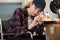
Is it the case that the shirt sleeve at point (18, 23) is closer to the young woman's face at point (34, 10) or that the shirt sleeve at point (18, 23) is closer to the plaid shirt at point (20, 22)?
the plaid shirt at point (20, 22)

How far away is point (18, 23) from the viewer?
1.23 m

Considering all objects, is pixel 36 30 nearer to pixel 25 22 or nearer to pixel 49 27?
pixel 25 22

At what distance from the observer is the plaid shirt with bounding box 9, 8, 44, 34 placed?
46.7 inches

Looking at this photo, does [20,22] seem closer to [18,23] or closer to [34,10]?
[18,23]

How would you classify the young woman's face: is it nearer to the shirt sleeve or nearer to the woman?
the woman

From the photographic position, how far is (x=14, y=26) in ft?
4.00

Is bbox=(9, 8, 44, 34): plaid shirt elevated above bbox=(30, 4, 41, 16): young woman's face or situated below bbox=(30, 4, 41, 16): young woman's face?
below

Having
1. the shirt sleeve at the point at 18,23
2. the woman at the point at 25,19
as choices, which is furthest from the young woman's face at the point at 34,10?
the shirt sleeve at the point at 18,23

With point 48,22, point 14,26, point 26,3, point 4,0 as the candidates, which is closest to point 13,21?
point 14,26

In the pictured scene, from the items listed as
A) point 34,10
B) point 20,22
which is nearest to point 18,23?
point 20,22

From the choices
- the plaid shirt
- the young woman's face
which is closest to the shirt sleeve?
the plaid shirt

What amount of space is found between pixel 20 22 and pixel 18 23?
0.04 metres

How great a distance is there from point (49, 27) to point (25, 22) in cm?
30

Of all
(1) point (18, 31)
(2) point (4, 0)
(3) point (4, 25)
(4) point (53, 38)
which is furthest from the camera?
(2) point (4, 0)
